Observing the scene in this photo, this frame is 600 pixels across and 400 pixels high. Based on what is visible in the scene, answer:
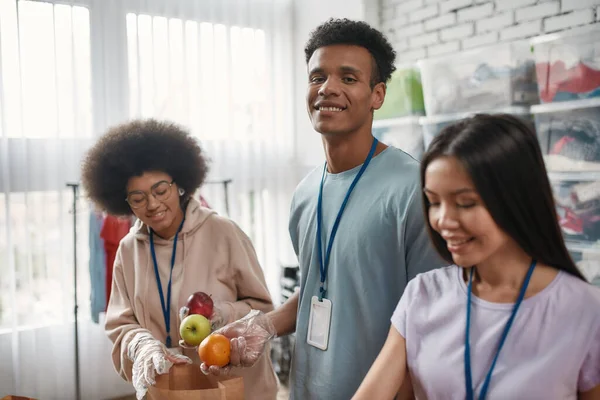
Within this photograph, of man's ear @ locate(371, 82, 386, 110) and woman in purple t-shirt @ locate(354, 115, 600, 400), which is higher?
man's ear @ locate(371, 82, 386, 110)

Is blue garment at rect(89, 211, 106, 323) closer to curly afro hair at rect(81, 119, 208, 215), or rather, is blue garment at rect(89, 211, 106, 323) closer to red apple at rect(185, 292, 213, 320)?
curly afro hair at rect(81, 119, 208, 215)

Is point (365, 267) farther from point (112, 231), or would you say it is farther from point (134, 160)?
point (112, 231)

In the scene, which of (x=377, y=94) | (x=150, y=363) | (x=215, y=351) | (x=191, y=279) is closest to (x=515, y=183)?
(x=377, y=94)

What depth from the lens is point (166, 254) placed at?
1.88m

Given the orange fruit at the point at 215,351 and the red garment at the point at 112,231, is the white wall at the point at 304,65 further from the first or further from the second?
the orange fruit at the point at 215,351

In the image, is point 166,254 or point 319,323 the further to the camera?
point 166,254

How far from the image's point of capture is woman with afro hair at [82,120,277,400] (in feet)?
5.97

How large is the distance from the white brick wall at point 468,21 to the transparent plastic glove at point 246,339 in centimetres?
223

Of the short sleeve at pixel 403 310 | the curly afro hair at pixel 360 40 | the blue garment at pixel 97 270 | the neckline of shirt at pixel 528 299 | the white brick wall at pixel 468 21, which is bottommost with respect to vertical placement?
the blue garment at pixel 97 270

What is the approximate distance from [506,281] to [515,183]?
0.18 meters

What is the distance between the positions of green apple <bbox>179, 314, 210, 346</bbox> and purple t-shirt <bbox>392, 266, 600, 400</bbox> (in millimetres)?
659

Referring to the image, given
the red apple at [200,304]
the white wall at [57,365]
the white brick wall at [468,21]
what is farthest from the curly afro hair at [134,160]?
the white brick wall at [468,21]

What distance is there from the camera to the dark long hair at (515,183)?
36.1 inches

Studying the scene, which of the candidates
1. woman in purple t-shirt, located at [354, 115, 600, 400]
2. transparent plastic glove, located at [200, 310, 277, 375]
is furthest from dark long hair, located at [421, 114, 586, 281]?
transparent plastic glove, located at [200, 310, 277, 375]
